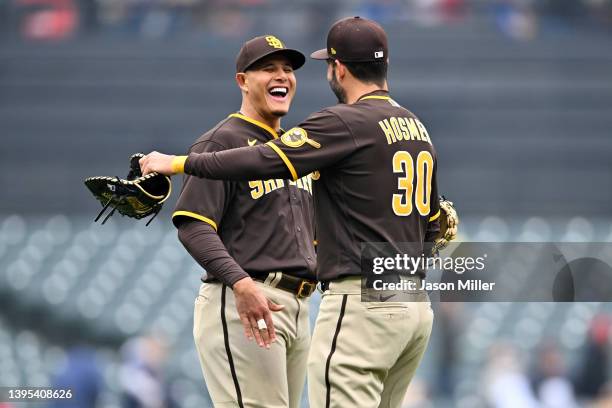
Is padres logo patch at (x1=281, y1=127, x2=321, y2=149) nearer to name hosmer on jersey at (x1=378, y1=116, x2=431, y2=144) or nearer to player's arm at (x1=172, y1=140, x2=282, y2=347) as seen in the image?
name hosmer on jersey at (x1=378, y1=116, x2=431, y2=144)

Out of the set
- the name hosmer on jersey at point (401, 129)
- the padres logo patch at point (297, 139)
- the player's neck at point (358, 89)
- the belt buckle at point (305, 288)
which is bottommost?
the belt buckle at point (305, 288)

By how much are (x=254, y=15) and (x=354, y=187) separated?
37.3 ft

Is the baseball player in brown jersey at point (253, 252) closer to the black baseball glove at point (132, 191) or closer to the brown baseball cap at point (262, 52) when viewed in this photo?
the brown baseball cap at point (262, 52)

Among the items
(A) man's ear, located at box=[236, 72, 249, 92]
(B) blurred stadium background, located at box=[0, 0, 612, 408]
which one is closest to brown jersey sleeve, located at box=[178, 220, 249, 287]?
(A) man's ear, located at box=[236, 72, 249, 92]

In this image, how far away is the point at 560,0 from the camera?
1427 centimetres

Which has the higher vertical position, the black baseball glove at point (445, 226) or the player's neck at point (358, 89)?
the player's neck at point (358, 89)

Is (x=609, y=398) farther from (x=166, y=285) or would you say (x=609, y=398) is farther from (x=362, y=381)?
(x=362, y=381)

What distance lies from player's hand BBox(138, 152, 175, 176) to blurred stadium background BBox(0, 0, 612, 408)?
517 cm

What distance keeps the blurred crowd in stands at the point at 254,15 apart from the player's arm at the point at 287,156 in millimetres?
10881

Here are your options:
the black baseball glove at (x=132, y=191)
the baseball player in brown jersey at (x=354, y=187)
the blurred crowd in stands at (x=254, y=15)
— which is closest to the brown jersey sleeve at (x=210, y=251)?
the black baseball glove at (x=132, y=191)

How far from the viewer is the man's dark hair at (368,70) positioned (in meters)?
3.34

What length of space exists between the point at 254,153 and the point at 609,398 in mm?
6072

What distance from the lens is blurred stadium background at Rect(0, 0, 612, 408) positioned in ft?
30.0

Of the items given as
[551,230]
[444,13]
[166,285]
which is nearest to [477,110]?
[444,13]
